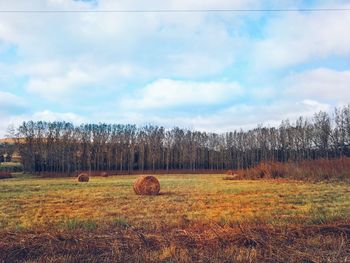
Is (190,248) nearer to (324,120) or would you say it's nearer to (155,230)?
(155,230)

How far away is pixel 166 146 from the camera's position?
10125 centimetres

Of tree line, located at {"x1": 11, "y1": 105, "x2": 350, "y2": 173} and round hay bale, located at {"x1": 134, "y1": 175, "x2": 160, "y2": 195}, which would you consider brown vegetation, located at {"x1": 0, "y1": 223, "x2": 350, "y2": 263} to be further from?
tree line, located at {"x1": 11, "y1": 105, "x2": 350, "y2": 173}

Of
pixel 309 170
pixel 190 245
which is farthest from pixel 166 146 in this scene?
pixel 190 245

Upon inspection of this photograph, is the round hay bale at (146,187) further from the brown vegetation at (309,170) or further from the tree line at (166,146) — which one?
the tree line at (166,146)

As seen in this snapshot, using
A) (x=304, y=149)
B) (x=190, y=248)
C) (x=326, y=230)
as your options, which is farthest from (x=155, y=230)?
(x=304, y=149)

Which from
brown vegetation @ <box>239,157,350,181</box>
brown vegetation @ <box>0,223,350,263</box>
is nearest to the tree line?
brown vegetation @ <box>239,157,350,181</box>

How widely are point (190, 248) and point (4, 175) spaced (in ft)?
188

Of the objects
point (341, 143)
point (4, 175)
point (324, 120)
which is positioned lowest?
point (4, 175)

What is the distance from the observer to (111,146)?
3661 inches

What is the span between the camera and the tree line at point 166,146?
81.9 metres

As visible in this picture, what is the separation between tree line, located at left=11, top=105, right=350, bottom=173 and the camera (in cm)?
8194

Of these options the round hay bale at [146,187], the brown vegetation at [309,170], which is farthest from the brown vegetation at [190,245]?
the brown vegetation at [309,170]

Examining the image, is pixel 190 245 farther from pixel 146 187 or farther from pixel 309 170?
pixel 309 170

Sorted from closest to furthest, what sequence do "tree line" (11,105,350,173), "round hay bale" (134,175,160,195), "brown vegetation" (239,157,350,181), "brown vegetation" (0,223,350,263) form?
"brown vegetation" (0,223,350,263)
"round hay bale" (134,175,160,195)
"brown vegetation" (239,157,350,181)
"tree line" (11,105,350,173)
